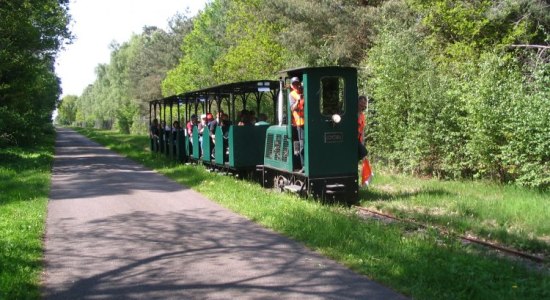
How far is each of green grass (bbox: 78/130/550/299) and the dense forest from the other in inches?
191

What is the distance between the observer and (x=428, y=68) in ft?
55.9

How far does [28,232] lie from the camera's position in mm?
8523

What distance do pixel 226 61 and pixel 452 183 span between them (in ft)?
79.4

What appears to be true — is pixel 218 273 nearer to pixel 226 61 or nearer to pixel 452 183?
pixel 452 183

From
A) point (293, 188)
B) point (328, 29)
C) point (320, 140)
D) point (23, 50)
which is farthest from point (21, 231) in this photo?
point (23, 50)

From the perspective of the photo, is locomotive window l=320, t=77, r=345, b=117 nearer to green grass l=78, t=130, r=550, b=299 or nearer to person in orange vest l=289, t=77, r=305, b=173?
person in orange vest l=289, t=77, r=305, b=173

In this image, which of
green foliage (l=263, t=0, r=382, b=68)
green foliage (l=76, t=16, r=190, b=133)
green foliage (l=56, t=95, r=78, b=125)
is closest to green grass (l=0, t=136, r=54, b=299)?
green foliage (l=263, t=0, r=382, b=68)

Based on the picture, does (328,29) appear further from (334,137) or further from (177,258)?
(177,258)

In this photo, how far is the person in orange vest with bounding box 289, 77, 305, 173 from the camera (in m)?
11.3

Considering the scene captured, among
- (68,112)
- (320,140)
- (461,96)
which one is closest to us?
(320,140)

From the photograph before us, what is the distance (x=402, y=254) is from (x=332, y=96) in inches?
201

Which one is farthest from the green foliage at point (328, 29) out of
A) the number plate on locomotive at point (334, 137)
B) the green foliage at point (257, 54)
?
the number plate on locomotive at point (334, 137)

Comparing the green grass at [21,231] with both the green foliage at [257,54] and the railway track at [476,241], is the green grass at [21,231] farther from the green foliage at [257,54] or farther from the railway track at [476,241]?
the green foliage at [257,54]

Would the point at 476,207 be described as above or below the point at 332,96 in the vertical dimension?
below
